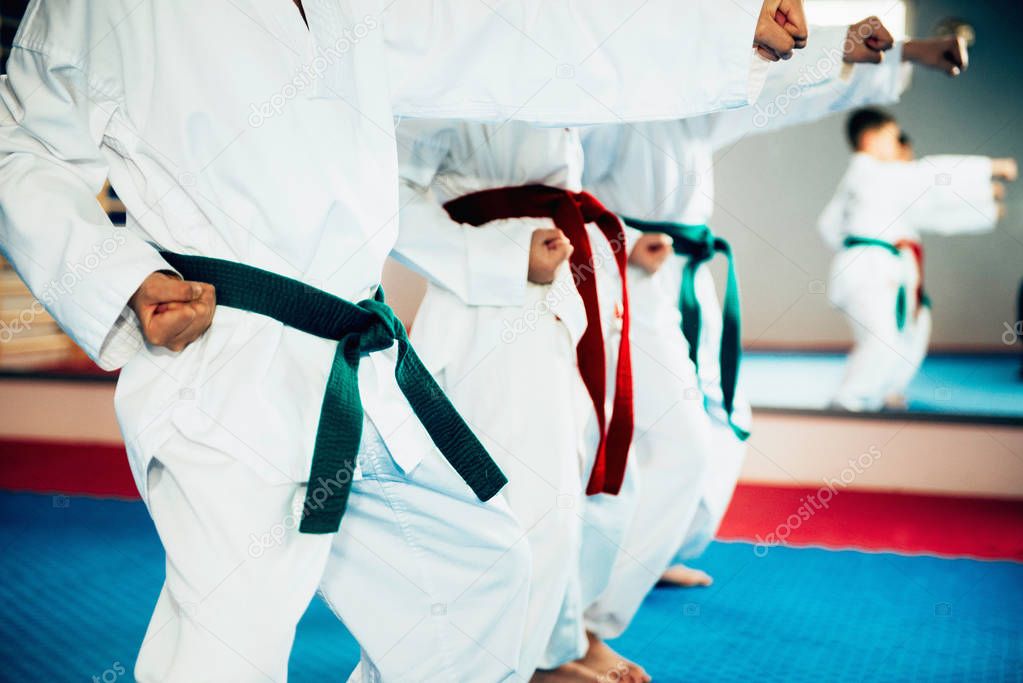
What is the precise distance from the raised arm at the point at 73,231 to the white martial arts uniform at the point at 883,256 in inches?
162

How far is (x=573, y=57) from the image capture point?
1397 millimetres

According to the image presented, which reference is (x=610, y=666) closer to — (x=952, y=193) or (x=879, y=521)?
(x=879, y=521)

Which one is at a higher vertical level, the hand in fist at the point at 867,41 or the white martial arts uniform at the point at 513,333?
the hand in fist at the point at 867,41

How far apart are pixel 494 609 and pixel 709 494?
120cm

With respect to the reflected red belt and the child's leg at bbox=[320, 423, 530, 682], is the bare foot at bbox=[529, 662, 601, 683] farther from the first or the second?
the child's leg at bbox=[320, 423, 530, 682]

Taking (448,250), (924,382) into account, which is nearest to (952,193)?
(924,382)

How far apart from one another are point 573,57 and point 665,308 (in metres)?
1.15

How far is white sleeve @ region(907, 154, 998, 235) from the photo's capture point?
484 cm

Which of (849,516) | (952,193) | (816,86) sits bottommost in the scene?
(849,516)

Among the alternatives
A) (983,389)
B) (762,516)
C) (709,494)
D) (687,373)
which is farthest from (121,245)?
(983,389)

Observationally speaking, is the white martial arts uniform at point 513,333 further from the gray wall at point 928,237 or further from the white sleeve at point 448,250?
the gray wall at point 928,237

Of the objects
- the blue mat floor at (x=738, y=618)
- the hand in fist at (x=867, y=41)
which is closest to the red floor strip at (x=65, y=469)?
the blue mat floor at (x=738, y=618)

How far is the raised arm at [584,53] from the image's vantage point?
139 centimetres

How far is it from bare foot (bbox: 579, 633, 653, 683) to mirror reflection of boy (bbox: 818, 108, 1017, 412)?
2755 mm
